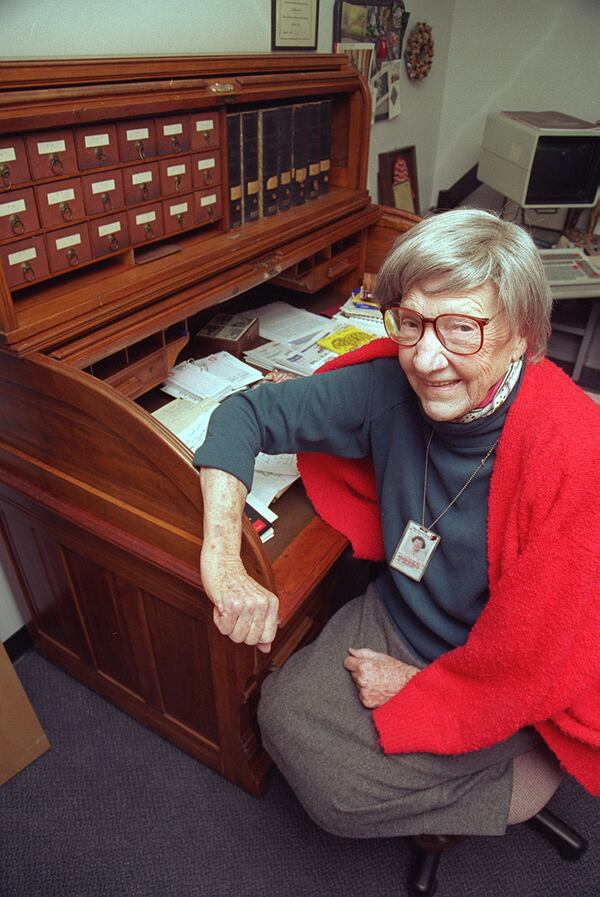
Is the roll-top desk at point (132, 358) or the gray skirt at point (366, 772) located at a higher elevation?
the roll-top desk at point (132, 358)

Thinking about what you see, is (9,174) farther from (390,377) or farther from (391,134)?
(391,134)

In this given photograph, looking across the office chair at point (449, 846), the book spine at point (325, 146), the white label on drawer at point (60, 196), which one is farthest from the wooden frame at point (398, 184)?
the office chair at point (449, 846)

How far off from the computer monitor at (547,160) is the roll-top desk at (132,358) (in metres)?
0.93

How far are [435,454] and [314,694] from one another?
51 centimetres

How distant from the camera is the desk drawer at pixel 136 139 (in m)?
1.12

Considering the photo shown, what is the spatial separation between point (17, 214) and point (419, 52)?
2.22m

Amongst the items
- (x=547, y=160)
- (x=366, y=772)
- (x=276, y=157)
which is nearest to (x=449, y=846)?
(x=366, y=772)

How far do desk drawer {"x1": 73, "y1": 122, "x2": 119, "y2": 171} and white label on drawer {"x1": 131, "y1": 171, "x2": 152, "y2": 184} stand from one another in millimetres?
53

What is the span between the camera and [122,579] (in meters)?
1.29

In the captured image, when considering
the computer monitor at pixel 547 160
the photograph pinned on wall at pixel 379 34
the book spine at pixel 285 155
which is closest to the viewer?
the book spine at pixel 285 155

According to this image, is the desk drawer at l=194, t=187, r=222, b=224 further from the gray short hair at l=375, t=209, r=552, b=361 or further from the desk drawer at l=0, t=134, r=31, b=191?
the gray short hair at l=375, t=209, r=552, b=361

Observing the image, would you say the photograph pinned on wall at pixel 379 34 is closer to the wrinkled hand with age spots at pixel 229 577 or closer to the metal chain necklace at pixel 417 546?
the metal chain necklace at pixel 417 546

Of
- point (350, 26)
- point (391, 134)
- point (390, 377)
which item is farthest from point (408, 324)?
point (391, 134)

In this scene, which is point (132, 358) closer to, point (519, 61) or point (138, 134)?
point (138, 134)
